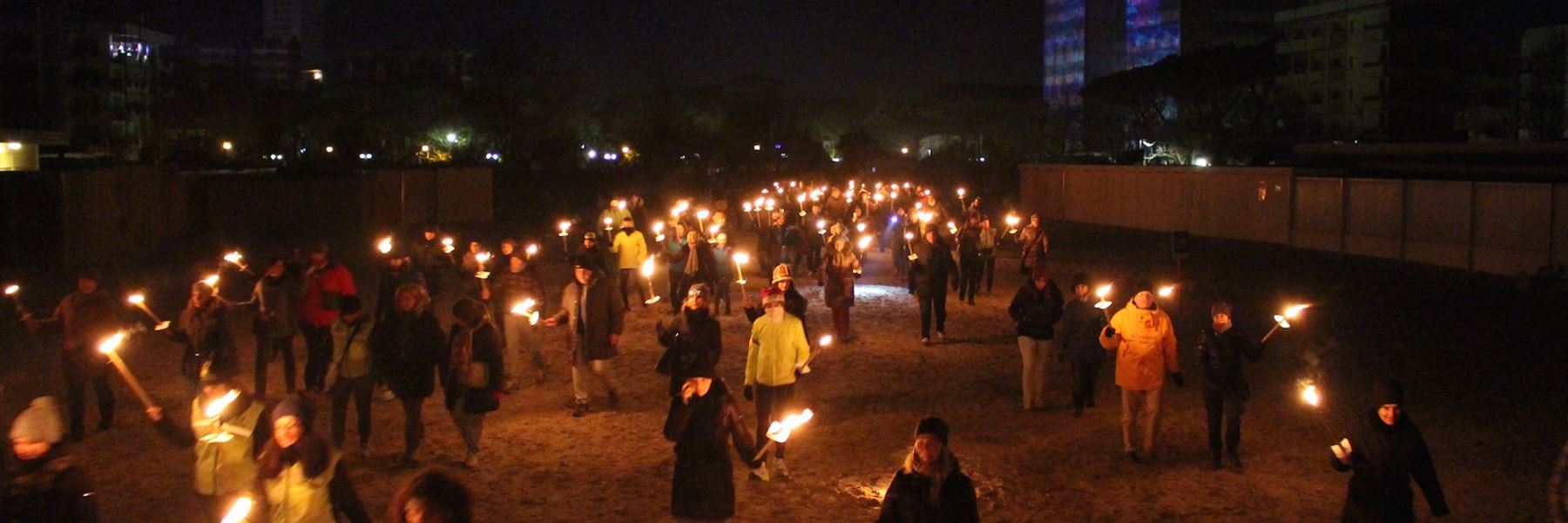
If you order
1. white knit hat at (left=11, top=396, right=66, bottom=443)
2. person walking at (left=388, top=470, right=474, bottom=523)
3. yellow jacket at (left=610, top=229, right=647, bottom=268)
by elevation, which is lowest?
person walking at (left=388, top=470, right=474, bottom=523)

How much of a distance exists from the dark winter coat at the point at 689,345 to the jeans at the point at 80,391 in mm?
4624

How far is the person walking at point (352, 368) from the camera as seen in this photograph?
32.1ft

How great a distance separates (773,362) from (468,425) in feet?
7.13

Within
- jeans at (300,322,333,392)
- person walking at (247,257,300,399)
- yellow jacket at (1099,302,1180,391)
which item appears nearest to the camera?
Result: yellow jacket at (1099,302,1180,391)

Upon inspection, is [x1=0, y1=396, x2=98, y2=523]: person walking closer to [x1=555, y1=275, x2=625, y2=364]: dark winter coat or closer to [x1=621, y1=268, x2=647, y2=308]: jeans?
[x1=555, y1=275, x2=625, y2=364]: dark winter coat

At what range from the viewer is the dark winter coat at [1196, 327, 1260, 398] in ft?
32.1

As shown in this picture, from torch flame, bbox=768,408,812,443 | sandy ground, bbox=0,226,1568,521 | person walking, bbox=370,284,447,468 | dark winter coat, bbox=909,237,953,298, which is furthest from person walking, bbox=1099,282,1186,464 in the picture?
dark winter coat, bbox=909,237,953,298

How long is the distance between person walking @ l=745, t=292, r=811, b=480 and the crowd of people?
0.05 ft

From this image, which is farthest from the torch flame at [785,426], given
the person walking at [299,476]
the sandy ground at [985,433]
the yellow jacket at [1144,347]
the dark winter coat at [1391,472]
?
the yellow jacket at [1144,347]

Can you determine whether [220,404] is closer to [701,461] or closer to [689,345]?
[701,461]

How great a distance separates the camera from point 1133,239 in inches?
1544

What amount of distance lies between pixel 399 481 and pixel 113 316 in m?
2.96

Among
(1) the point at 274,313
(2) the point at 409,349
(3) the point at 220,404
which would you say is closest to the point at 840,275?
(1) the point at 274,313

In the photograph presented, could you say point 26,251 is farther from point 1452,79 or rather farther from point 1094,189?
point 1452,79
